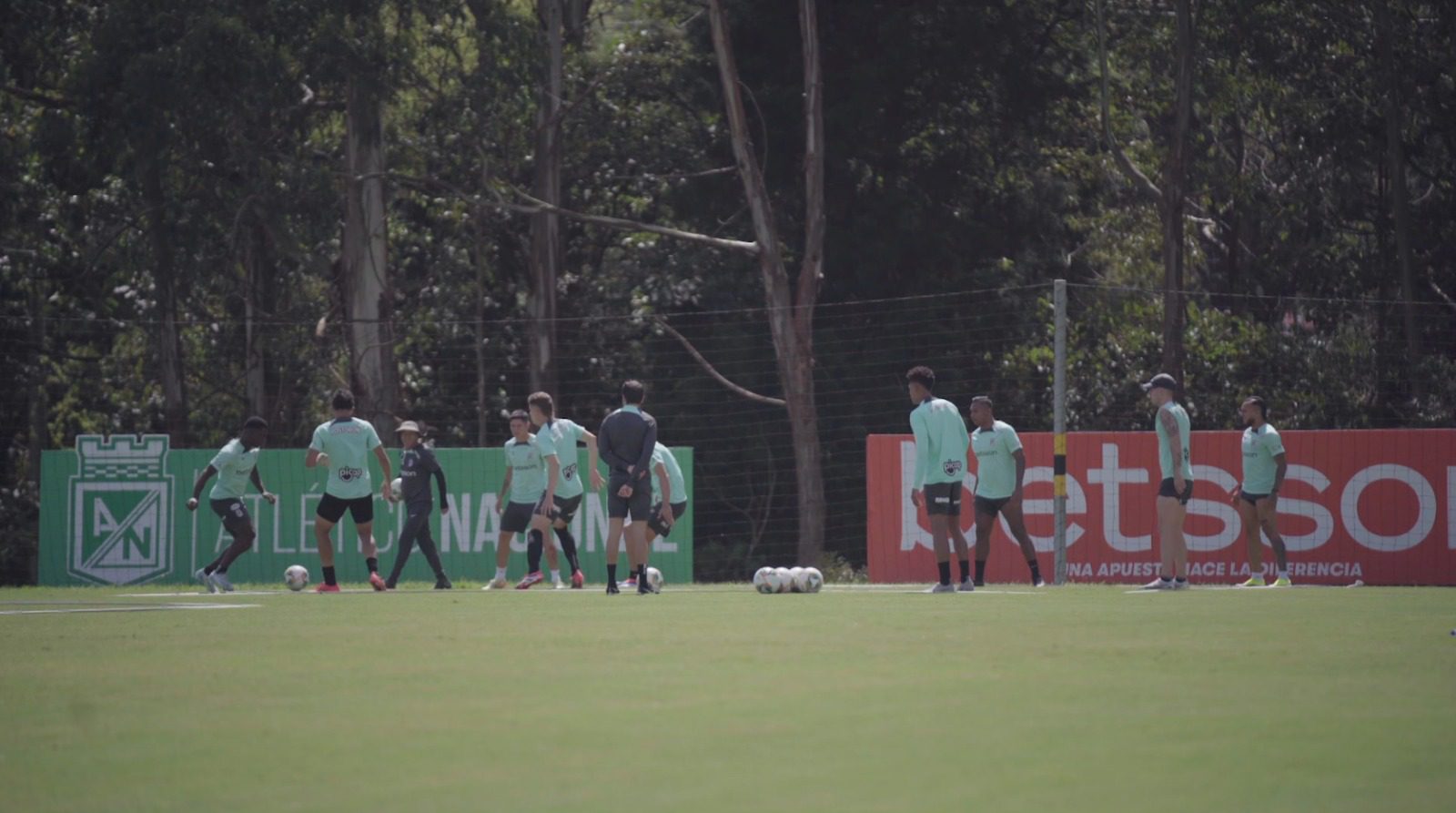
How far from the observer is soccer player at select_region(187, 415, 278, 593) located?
21.3m

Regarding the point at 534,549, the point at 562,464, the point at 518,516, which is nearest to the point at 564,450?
the point at 562,464

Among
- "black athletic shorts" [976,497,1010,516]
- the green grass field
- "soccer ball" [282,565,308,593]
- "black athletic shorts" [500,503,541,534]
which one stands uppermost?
"black athletic shorts" [976,497,1010,516]

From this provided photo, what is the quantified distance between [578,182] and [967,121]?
7955 mm

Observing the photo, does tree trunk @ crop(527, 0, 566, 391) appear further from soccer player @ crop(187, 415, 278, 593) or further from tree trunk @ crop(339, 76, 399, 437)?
soccer player @ crop(187, 415, 278, 593)

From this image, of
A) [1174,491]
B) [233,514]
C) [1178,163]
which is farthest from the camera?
[1178,163]

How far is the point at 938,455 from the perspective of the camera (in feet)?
60.3

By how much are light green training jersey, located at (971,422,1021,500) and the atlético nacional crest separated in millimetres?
11565

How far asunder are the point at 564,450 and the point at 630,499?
2.87 m

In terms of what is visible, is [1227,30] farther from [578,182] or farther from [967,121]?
[578,182]

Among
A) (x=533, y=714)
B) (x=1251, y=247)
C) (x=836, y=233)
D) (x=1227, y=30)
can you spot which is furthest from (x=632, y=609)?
(x=1251, y=247)

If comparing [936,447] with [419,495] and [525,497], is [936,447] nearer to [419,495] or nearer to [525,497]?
[525,497]

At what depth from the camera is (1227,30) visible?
115 ft

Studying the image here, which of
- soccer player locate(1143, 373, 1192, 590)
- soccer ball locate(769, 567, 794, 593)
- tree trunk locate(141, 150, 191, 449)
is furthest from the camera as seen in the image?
tree trunk locate(141, 150, 191, 449)

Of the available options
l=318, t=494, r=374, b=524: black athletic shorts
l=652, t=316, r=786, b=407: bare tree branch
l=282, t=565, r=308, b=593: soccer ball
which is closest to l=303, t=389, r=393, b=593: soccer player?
l=318, t=494, r=374, b=524: black athletic shorts
